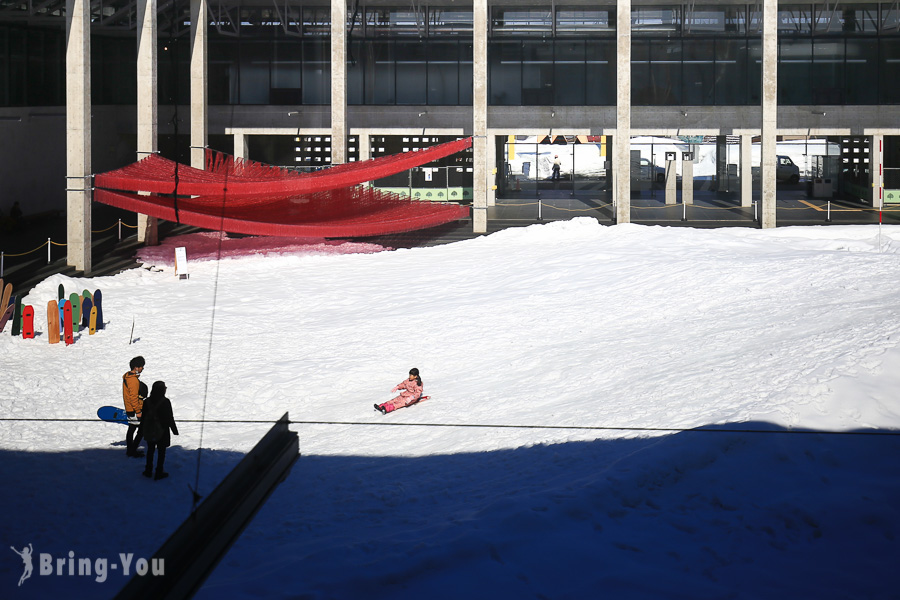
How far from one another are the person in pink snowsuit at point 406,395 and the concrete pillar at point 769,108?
1829cm

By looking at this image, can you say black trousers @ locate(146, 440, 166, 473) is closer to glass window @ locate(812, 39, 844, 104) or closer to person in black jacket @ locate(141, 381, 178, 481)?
person in black jacket @ locate(141, 381, 178, 481)

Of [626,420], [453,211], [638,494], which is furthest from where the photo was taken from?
[453,211]

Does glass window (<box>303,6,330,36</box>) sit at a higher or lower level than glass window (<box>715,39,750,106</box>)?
higher

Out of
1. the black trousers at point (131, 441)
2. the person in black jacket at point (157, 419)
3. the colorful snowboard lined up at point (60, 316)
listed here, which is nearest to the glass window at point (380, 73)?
the colorful snowboard lined up at point (60, 316)

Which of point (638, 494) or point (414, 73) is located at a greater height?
point (414, 73)

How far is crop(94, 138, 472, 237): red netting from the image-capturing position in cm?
2330

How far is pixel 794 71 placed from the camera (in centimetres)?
3509

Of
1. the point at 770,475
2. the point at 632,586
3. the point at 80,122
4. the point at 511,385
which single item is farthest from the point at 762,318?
the point at 80,122

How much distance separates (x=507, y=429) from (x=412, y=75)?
2585 cm

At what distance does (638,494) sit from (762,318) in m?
7.22

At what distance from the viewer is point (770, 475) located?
9352 millimetres

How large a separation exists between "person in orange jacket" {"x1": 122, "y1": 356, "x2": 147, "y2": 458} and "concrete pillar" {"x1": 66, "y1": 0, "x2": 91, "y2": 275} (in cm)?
1298

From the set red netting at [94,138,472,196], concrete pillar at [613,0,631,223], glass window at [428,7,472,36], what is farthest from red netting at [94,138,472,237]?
glass window at [428,7,472,36]

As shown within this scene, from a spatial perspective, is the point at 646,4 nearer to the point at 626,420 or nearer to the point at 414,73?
the point at 414,73
